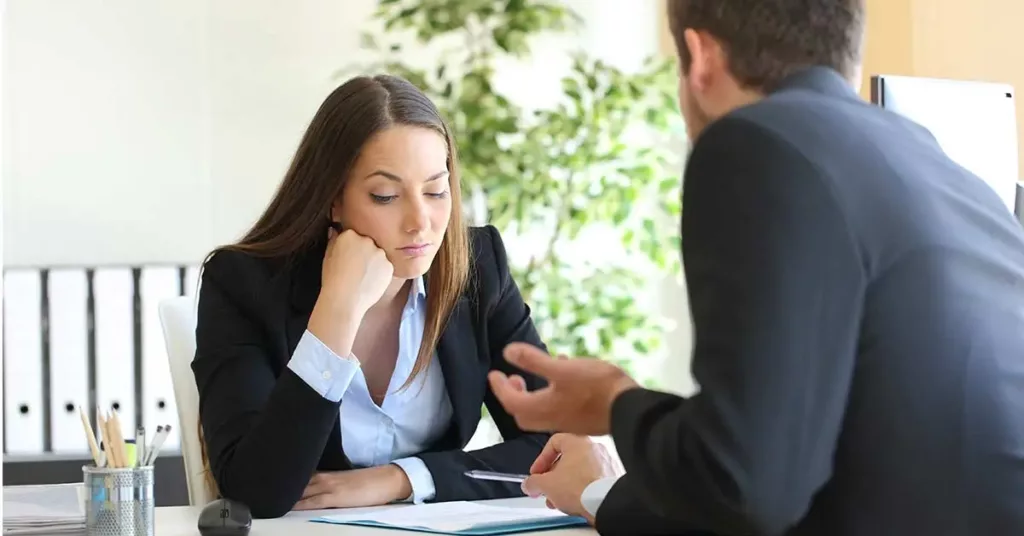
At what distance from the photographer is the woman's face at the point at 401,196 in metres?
1.72

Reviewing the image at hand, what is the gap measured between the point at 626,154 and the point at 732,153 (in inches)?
101

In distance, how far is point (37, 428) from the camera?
310 centimetres

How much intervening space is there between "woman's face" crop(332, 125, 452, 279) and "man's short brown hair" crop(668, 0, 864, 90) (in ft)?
2.71

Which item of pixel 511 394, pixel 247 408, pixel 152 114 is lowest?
pixel 247 408

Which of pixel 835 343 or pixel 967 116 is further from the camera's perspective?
pixel 967 116

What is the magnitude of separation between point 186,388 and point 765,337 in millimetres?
1213

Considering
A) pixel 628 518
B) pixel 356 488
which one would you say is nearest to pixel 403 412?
pixel 356 488

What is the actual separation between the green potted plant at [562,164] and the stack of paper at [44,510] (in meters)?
1.65

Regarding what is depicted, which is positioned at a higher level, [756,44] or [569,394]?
[756,44]

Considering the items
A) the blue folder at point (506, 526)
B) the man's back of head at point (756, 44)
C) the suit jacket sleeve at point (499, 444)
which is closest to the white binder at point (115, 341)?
the suit jacket sleeve at point (499, 444)

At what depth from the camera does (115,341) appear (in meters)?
3.12

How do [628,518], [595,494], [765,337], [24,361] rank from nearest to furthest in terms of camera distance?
[765,337], [628,518], [595,494], [24,361]

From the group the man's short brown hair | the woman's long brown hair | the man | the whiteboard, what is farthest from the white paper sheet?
the whiteboard

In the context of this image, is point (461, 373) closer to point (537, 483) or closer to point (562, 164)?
point (537, 483)
